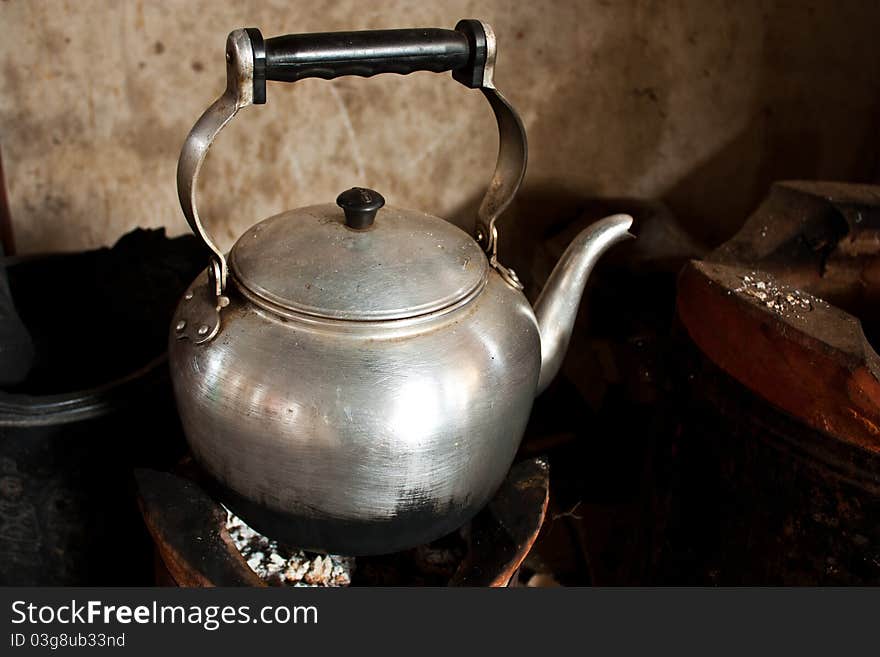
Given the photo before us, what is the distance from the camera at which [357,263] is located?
1146 millimetres

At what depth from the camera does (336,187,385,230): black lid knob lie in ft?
3.86

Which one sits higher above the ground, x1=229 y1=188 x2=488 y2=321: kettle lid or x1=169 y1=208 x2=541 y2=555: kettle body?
x1=229 y1=188 x2=488 y2=321: kettle lid

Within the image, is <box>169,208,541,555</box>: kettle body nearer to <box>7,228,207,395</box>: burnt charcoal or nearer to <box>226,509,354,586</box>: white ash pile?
<box>226,509,354,586</box>: white ash pile

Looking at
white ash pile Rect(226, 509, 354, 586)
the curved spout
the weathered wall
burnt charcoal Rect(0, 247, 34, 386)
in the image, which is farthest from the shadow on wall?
Answer: burnt charcoal Rect(0, 247, 34, 386)

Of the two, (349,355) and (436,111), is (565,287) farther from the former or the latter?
(436,111)

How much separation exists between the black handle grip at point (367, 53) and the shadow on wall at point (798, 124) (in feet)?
5.36

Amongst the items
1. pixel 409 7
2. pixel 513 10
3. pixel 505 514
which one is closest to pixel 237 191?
pixel 409 7

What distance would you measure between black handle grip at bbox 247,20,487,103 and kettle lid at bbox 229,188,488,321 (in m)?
0.17

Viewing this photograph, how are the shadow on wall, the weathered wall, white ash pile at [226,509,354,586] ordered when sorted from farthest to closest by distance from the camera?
1. the shadow on wall
2. the weathered wall
3. white ash pile at [226,509,354,586]

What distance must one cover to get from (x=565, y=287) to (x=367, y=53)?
0.47 m

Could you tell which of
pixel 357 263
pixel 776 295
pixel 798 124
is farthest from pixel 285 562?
pixel 798 124

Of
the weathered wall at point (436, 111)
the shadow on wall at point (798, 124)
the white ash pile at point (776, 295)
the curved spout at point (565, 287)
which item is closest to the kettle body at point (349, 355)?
the curved spout at point (565, 287)

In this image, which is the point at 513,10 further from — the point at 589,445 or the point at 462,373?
the point at 462,373

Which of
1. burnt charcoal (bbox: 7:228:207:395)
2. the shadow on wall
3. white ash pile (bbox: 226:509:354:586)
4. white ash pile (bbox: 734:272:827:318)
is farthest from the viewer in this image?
the shadow on wall
